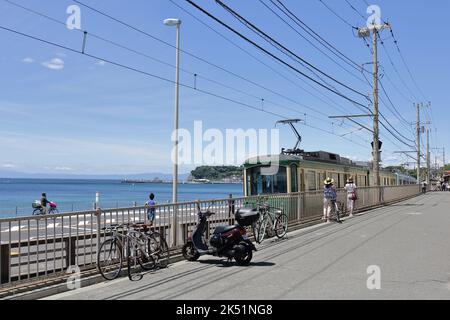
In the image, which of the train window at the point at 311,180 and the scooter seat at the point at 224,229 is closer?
the scooter seat at the point at 224,229

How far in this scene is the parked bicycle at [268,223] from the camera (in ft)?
39.7

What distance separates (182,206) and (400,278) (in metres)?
4.45

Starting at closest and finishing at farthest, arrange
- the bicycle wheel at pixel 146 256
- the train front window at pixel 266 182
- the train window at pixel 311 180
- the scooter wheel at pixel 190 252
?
the bicycle wheel at pixel 146 256 < the scooter wheel at pixel 190 252 < the train front window at pixel 266 182 < the train window at pixel 311 180

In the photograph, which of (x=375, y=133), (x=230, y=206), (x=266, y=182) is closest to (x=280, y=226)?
(x=230, y=206)

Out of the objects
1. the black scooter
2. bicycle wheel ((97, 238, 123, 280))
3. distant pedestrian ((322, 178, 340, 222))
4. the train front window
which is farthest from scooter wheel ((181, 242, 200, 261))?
the train front window

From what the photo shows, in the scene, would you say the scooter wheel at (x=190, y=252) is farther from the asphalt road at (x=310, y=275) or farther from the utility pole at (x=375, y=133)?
the utility pole at (x=375, y=133)

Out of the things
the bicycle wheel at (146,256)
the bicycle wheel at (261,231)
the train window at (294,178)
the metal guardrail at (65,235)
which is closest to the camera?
the metal guardrail at (65,235)

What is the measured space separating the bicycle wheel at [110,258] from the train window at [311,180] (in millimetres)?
12589

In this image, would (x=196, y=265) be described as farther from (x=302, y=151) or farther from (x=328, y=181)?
(x=302, y=151)

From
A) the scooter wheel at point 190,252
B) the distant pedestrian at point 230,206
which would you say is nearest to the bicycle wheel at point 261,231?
the distant pedestrian at point 230,206

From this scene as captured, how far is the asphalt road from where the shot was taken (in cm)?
645

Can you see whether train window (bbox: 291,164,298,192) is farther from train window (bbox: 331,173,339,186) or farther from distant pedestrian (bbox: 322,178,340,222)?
train window (bbox: 331,173,339,186)

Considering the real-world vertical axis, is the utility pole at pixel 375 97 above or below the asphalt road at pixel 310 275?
above

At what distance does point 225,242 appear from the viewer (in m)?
9.01
